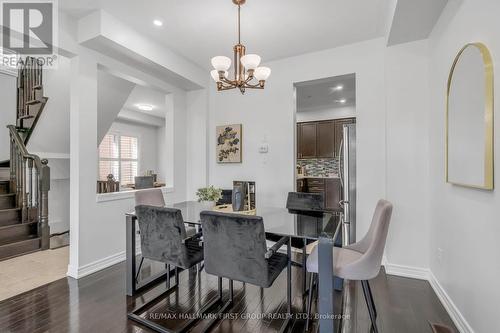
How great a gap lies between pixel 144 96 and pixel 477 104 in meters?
6.01

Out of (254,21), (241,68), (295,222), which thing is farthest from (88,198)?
(254,21)

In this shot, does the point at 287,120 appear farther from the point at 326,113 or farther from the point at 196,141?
the point at 326,113

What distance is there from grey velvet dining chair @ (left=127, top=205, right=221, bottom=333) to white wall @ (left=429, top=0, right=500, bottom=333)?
78.7 inches

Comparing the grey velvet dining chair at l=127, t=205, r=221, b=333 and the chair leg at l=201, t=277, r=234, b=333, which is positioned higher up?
the grey velvet dining chair at l=127, t=205, r=221, b=333

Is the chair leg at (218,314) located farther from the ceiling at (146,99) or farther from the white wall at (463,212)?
the ceiling at (146,99)

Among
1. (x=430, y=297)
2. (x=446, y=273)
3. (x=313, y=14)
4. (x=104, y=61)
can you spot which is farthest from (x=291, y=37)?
(x=430, y=297)

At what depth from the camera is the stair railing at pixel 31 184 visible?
3.76 metres

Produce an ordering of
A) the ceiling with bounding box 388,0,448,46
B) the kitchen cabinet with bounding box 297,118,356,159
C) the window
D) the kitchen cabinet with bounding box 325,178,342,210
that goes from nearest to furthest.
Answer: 1. the ceiling with bounding box 388,0,448,46
2. the kitchen cabinet with bounding box 325,178,342,210
3. the kitchen cabinet with bounding box 297,118,356,159
4. the window

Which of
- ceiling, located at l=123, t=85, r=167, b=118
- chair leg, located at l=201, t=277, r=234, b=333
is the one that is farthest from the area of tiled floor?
ceiling, located at l=123, t=85, r=167, b=118

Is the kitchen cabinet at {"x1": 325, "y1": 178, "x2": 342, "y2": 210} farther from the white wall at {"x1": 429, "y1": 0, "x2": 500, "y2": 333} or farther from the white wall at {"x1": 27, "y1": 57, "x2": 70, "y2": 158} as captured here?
the white wall at {"x1": 27, "y1": 57, "x2": 70, "y2": 158}

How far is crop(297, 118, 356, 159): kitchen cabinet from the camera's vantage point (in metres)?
6.60

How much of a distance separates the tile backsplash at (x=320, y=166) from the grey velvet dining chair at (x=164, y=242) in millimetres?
5314

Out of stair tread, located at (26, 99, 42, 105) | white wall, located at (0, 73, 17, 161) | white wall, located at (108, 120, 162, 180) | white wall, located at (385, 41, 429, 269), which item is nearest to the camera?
white wall, located at (385, 41, 429, 269)

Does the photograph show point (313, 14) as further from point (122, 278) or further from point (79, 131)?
point (122, 278)
